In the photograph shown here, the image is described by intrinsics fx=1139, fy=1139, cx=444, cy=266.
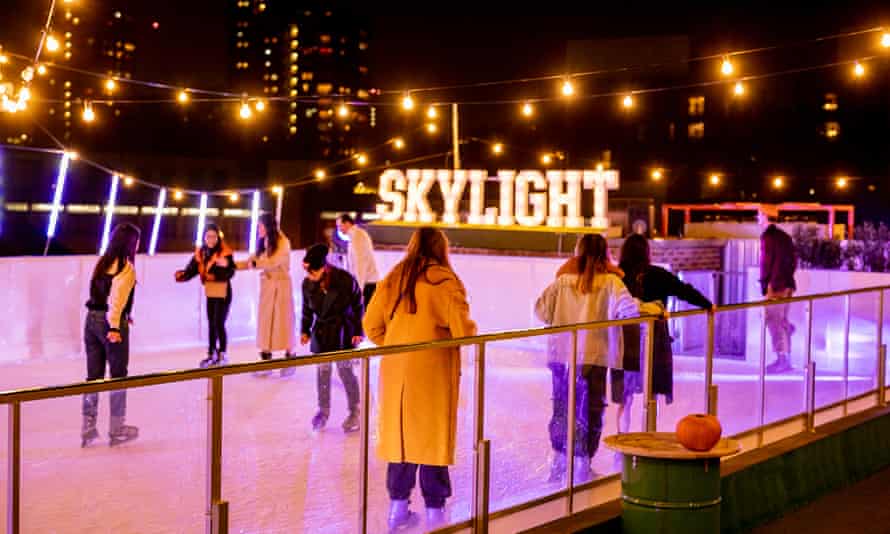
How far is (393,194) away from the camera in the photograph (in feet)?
62.0

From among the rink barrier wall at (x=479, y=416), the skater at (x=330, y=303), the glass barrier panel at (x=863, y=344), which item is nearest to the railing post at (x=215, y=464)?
the rink barrier wall at (x=479, y=416)

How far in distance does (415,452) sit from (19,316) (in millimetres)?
8269

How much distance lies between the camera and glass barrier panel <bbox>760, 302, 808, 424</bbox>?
6898 mm

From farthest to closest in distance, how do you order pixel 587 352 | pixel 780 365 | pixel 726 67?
pixel 726 67 < pixel 780 365 < pixel 587 352

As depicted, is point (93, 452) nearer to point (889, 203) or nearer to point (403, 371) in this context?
point (403, 371)

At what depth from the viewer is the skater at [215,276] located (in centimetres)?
1075

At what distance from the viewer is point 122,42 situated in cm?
7869

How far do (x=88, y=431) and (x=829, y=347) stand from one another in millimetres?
5617

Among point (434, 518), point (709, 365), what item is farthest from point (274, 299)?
point (434, 518)

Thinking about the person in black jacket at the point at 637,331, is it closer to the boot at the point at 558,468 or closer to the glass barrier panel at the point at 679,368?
the glass barrier panel at the point at 679,368

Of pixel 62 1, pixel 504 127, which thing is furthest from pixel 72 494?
pixel 504 127

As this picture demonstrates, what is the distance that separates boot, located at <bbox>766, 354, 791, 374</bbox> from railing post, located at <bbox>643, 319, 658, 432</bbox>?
55.2 inches

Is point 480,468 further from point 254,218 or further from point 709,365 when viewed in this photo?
point 254,218

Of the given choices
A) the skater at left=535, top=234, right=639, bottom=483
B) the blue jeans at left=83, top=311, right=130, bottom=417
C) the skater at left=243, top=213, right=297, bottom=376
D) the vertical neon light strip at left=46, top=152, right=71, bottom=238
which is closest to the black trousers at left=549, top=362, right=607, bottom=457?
the skater at left=535, top=234, right=639, bottom=483
